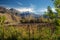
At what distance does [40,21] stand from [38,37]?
19.8ft

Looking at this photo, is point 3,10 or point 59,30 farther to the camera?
point 3,10

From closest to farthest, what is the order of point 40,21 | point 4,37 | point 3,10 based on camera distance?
point 4,37, point 40,21, point 3,10

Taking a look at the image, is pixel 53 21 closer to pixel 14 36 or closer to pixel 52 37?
pixel 52 37

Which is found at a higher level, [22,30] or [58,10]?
[58,10]

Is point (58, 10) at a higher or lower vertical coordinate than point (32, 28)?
higher

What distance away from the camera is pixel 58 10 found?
58.1 ft

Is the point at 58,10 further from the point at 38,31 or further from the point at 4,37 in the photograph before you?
the point at 4,37

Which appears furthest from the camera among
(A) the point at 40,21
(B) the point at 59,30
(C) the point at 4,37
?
(A) the point at 40,21

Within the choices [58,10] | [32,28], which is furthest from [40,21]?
[58,10]

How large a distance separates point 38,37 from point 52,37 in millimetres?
895

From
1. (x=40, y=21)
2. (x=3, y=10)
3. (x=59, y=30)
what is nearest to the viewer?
(x=59, y=30)

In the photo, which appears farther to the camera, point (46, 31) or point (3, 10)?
point (3, 10)

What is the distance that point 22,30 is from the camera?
1877cm

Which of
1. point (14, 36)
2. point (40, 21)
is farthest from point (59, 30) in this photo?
point (40, 21)
